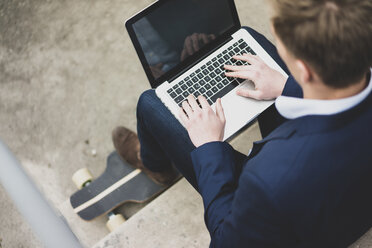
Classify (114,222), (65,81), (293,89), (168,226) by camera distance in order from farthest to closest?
(65,81), (114,222), (168,226), (293,89)

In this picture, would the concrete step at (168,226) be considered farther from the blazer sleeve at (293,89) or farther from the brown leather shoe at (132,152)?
the blazer sleeve at (293,89)

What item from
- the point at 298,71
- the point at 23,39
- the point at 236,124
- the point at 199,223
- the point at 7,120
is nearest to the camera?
the point at 298,71

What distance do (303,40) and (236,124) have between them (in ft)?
2.06

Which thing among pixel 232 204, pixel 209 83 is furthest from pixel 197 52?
pixel 232 204

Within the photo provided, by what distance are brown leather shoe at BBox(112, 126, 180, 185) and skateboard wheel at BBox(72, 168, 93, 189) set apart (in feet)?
0.70

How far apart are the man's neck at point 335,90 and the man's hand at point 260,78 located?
19.2 inches

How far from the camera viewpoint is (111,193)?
2072 millimetres

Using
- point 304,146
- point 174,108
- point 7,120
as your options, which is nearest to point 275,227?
point 304,146

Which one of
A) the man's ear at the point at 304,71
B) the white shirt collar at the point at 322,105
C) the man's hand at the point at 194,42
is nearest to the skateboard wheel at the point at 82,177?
the man's hand at the point at 194,42

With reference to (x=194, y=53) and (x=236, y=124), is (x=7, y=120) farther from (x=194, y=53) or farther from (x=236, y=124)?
(x=236, y=124)

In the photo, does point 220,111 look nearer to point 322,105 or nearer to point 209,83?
point 209,83

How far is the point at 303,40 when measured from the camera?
0.83 m

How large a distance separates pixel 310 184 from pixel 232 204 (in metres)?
0.27

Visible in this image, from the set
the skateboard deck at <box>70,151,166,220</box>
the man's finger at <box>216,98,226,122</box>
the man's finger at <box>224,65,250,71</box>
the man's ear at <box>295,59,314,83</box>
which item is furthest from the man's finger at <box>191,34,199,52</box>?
the skateboard deck at <box>70,151,166,220</box>
